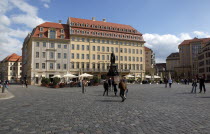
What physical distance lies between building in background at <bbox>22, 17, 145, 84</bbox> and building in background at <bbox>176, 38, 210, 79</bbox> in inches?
1909

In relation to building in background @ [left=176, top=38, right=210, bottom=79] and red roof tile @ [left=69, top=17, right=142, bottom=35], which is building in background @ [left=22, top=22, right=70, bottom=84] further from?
building in background @ [left=176, top=38, right=210, bottom=79]

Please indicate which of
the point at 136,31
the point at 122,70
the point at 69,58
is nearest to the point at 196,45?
the point at 136,31

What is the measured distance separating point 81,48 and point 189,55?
74.7 metres

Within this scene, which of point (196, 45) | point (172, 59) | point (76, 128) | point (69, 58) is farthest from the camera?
Result: point (172, 59)

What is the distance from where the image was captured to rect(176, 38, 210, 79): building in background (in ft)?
338

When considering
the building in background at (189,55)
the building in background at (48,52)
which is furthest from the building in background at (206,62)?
the building in background at (48,52)

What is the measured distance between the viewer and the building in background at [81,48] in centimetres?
5594

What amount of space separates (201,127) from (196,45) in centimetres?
11080

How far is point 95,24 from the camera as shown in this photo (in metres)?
65.4

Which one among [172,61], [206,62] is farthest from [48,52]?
[172,61]

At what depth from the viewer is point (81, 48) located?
2404 inches

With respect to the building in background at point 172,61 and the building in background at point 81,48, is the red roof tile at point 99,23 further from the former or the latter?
the building in background at point 172,61

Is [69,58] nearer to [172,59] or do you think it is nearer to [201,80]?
[201,80]

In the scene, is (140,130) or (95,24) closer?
(140,130)
